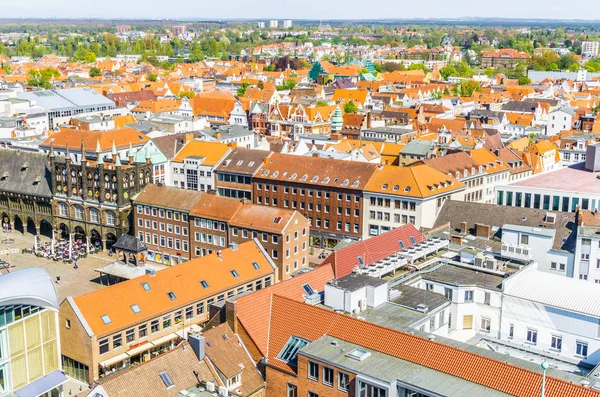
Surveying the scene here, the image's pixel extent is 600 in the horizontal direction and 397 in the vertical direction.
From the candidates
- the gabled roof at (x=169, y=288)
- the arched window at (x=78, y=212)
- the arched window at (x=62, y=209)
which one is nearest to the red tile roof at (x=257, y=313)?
A: the gabled roof at (x=169, y=288)

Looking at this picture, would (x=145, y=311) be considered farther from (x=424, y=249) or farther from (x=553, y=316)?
(x=553, y=316)

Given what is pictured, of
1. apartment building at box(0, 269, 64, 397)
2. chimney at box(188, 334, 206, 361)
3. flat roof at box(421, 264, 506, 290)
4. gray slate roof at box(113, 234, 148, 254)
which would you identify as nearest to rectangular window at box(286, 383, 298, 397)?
chimney at box(188, 334, 206, 361)

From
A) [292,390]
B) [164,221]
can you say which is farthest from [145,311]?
[164,221]

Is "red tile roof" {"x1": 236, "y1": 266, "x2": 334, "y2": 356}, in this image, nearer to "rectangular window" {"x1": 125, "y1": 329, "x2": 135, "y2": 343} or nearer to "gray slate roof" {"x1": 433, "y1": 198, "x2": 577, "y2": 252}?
"rectangular window" {"x1": 125, "y1": 329, "x2": 135, "y2": 343}

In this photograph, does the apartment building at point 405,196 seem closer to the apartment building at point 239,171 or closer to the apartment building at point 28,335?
the apartment building at point 239,171

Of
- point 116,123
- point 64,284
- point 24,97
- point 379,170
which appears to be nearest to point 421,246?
point 379,170

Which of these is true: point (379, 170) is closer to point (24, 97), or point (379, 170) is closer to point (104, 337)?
point (104, 337)
